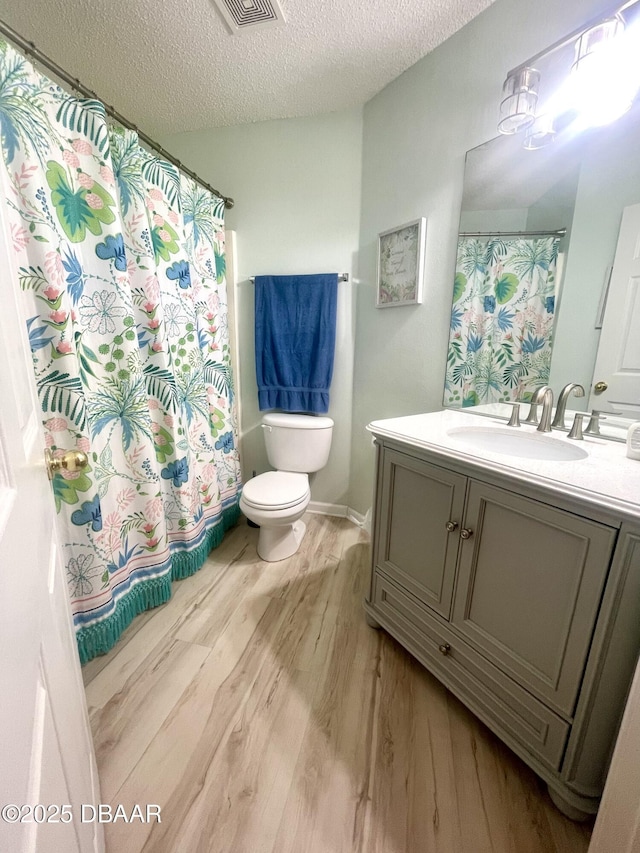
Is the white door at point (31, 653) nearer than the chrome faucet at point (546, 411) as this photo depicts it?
Yes

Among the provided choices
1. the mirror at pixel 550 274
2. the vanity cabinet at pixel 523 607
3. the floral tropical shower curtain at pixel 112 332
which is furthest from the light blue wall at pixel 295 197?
the vanity cabinet at pixel 523 607

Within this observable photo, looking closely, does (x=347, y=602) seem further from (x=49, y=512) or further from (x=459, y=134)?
(x=459, y=134)

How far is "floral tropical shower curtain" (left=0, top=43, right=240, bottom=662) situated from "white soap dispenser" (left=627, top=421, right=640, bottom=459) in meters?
1.52

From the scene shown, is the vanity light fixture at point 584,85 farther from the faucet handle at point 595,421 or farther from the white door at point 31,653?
the white door at point 31,653

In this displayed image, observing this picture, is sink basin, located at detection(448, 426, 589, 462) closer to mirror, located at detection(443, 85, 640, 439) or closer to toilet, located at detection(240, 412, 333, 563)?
mirror, located at detection(443, 85, 640, 439)

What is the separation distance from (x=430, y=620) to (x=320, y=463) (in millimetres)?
1087

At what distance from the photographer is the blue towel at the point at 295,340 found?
194 centimetres

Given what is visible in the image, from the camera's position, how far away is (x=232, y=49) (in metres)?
1.43

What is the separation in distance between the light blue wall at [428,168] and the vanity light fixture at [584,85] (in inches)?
5.5

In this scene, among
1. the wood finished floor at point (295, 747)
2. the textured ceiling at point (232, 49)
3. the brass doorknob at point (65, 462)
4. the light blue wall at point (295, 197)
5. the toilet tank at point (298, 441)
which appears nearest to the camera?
the brass doorknob at point (65, 462)

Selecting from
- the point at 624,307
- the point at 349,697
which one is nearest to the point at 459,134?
the point at 624,307

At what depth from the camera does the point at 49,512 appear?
0.67 metres

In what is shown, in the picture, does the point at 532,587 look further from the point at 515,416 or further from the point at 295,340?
the point at 295,340

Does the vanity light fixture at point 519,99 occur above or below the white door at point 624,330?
above
